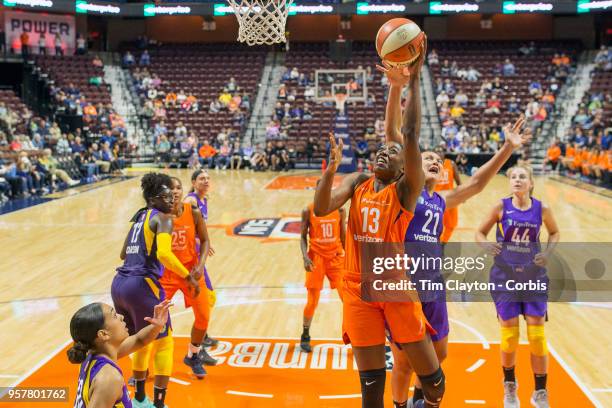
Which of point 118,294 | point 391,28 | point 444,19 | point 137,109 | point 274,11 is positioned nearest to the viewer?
point 391,28

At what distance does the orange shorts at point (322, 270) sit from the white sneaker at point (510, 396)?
1879 mm

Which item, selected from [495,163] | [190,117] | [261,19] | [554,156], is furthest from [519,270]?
[190,117]

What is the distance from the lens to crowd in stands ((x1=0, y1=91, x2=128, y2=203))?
16.2 meters

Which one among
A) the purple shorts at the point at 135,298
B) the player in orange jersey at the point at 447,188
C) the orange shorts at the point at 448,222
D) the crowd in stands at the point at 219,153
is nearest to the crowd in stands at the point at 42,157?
the crowd in stands at the point at 219,153

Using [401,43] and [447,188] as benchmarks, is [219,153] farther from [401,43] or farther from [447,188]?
[401,43]

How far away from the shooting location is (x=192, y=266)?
17.8 feet

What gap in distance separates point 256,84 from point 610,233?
66.3ft

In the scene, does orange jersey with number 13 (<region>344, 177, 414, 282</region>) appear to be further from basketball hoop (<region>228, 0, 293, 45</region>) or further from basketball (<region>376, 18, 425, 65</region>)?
basketball hoop (<region>228, 0, 293, 45</region>)

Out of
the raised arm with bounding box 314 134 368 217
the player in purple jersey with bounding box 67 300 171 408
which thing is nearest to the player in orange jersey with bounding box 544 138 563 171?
the raised arm with bounding box 314 134 368 217

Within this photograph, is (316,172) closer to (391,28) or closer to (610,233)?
(610,233)

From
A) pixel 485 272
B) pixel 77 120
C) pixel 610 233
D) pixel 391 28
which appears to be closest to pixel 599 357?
pixel 485 272

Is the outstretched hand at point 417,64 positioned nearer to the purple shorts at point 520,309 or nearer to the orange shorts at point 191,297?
the purple shorts at point 520,309

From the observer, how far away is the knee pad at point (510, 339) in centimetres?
452

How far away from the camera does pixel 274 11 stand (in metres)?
8.34
